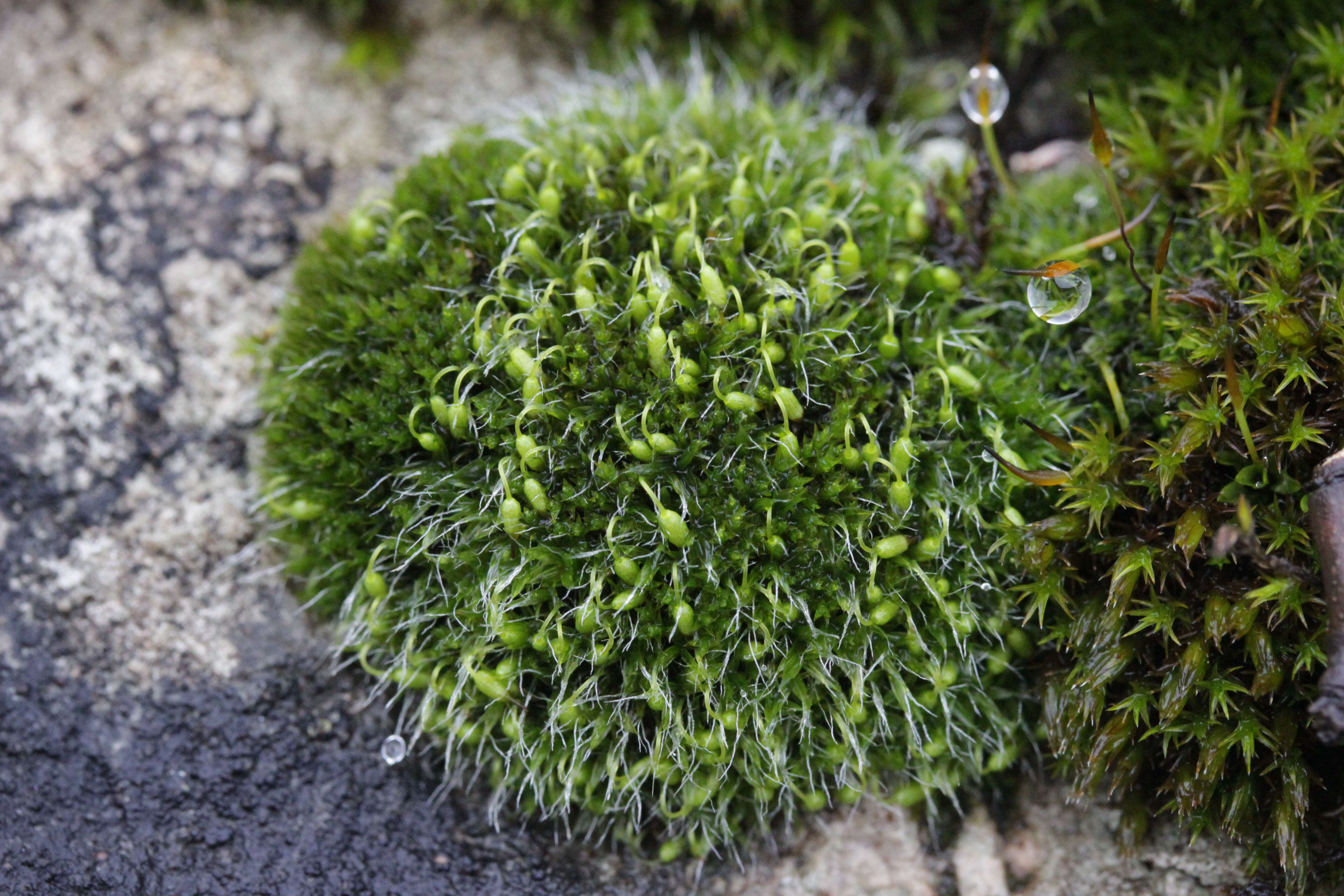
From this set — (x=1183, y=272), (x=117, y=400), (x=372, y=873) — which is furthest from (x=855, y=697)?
(x=117, y=400)

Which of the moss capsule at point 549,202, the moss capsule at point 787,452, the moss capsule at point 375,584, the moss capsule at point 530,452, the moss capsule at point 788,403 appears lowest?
the moss capsule at point 787,452

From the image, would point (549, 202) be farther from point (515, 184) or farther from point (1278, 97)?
point (1278, 97)

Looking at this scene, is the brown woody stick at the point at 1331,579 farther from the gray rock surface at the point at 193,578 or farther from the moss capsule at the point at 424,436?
the moss capsule at the point at 424,436

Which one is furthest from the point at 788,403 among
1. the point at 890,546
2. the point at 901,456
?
the point at 890,546

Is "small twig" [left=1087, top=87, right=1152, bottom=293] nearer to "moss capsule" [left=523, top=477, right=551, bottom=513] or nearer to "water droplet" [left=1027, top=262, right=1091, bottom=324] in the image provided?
"water droplet" [left=1027, top=262, right=1091, bottom=324]

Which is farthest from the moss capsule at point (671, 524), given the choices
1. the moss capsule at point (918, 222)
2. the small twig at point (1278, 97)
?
the small twig at point (1278, 97)

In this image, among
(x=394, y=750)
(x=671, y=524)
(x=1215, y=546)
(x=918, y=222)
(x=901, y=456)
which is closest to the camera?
(x=1215, y=546)
